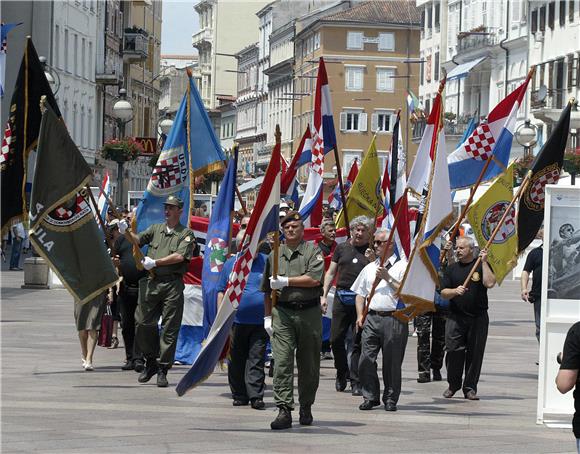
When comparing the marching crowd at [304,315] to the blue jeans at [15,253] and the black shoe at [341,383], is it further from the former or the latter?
the blue jeans at [15,253]

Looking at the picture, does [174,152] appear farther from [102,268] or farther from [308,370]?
[308,370]

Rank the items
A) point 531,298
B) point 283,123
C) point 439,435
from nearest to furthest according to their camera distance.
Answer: point 439,435
point 531,298
point 283,123

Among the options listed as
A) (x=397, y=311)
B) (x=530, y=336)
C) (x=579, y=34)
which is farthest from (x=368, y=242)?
(x=579, y=34)

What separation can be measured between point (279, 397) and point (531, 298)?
6.98 meters

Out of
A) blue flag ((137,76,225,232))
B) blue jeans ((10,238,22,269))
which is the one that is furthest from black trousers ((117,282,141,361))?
blue jeans ((10,238,22,269))

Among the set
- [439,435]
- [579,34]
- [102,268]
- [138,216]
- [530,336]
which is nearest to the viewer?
[439,435]

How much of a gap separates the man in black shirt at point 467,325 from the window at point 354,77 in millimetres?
103787

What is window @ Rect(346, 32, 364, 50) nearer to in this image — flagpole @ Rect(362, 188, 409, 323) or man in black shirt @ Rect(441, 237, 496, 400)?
man in black shirt @ Rect(441, 237, 496, 400)

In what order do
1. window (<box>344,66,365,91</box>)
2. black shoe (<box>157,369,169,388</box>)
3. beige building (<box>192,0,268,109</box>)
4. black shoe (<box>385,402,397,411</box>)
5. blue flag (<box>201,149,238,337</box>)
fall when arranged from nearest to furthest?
black shoe (<box>385,402,397,411</box>) → blue flag (<box>201,149,238,337</box>) → black shoe (<box>157,369,169,388</box>) → window (<box>344,66,365,91</box>) → beige building (<box>192,0,268,109</box>)

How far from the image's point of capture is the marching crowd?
13523mm

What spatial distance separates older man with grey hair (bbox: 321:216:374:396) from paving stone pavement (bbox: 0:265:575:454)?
292mm

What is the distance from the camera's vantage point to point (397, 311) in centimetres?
1496

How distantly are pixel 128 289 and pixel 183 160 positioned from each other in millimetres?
1764

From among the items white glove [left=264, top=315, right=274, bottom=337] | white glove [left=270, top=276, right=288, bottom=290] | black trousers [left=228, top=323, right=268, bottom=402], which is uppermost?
white glove [left=270, top=276, right=288, bottom=290]
